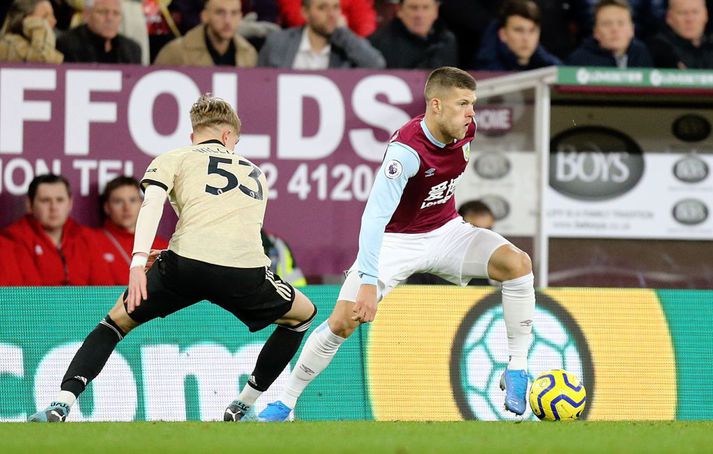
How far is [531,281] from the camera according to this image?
298 inches

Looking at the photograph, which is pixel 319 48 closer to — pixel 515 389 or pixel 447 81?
pixel 447 81

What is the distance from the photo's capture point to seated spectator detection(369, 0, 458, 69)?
1214 centimetres

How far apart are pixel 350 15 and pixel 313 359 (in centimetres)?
546

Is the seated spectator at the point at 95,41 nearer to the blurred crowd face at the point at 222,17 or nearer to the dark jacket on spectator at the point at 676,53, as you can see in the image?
the blurred crowd face at the point at 222,17

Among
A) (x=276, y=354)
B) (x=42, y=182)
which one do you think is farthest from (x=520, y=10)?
(x=276, y=354)

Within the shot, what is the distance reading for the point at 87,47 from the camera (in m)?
11.8

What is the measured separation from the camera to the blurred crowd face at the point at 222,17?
11.7m

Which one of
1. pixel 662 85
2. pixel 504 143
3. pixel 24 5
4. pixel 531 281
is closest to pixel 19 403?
pixel 531 281

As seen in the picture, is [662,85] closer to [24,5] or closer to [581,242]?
[581,242]

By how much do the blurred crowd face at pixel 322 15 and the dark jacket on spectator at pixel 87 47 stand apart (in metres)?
1.66

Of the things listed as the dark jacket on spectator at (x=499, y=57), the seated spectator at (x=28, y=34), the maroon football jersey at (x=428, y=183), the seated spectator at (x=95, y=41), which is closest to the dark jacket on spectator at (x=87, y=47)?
the seated spectator at (x=95, y=41)

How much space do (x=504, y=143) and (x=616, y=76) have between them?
3.99 feet

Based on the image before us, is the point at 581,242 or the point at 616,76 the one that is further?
the point at 581,242

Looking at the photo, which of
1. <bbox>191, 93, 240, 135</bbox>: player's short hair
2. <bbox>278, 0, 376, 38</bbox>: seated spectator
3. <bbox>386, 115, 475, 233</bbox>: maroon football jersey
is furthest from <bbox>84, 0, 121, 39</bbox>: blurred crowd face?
<bbox>386, 115, 475, 233</bbox>: maroon football jersey
